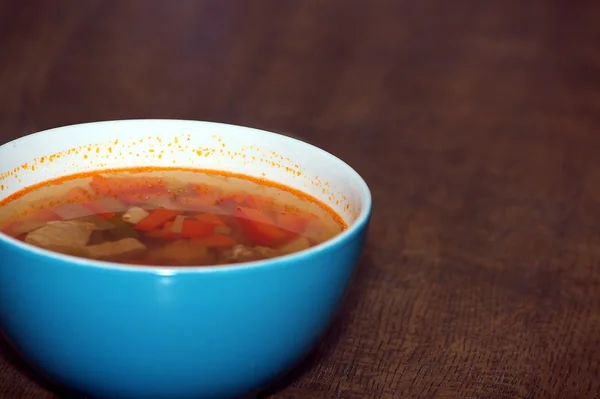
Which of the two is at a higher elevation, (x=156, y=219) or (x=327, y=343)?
(x=156, y=219)

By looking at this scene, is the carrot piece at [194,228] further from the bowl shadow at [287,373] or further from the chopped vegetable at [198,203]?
the bowl shadow at [287,373]

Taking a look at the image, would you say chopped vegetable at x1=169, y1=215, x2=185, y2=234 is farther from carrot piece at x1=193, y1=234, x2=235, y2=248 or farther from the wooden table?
the wooden table

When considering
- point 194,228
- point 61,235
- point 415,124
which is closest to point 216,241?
point 194,228

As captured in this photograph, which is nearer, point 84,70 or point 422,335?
point 422,335

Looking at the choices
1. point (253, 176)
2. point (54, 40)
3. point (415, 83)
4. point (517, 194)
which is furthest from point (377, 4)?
point (253, 176)

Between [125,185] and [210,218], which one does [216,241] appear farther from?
[125,185]

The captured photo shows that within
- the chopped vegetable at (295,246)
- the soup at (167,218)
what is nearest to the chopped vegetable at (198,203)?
the soup at (167,218)

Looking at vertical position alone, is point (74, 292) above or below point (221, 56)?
above

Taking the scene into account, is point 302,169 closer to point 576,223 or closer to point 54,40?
point 576,223
